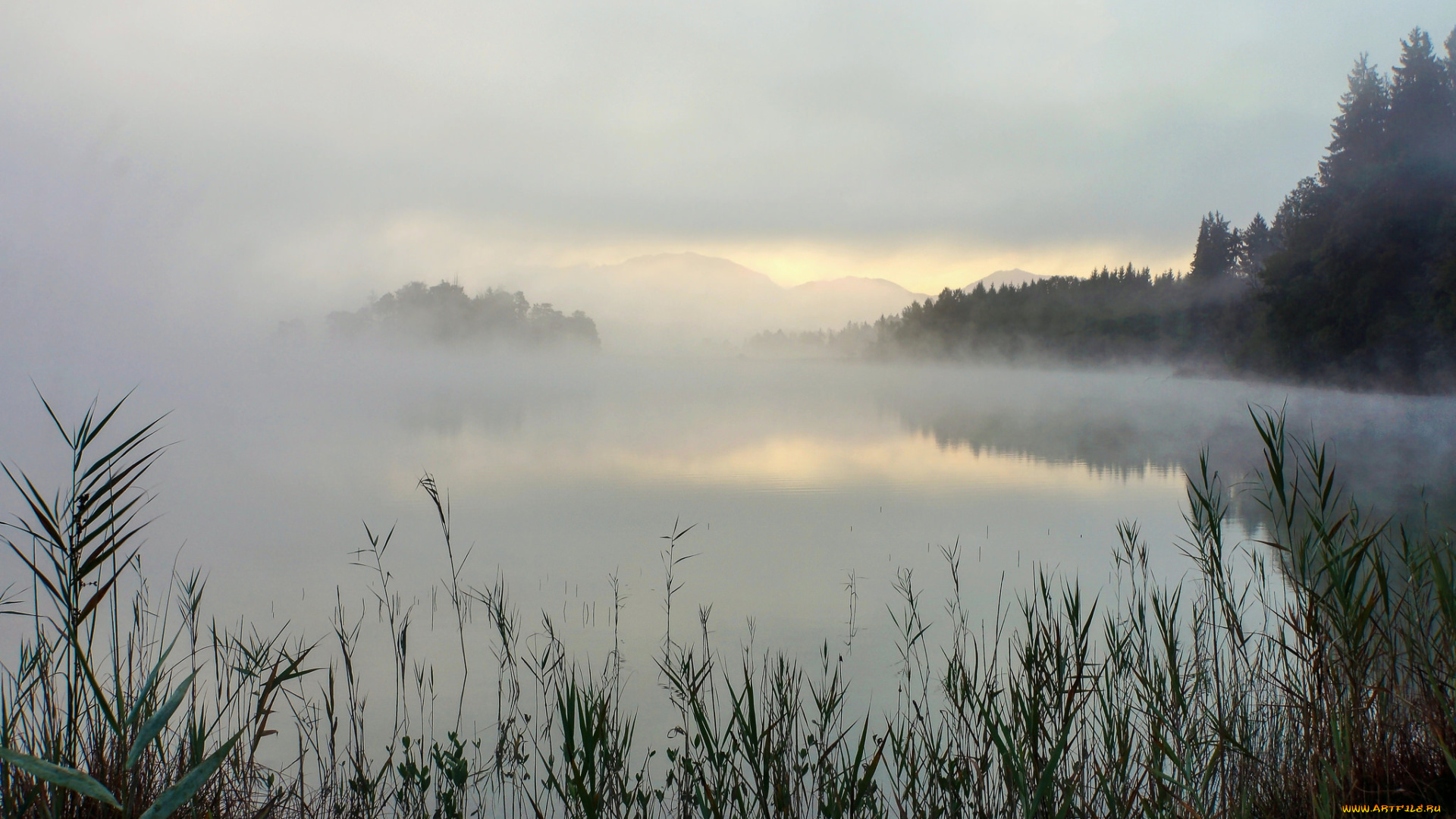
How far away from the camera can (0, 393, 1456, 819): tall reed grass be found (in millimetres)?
1648

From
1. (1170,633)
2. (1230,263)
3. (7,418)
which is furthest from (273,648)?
(1230,263)

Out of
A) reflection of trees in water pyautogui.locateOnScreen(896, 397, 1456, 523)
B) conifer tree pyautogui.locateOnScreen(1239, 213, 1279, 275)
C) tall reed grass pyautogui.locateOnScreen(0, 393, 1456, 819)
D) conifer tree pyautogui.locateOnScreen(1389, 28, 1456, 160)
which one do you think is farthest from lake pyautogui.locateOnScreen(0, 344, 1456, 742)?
conifer tree pyautogui.locateOnScreen(1239, 213, 1279, 275)

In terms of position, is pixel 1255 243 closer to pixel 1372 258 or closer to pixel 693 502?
pixel 1372 258

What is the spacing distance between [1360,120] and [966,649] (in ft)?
93.9

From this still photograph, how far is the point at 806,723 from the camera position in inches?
122

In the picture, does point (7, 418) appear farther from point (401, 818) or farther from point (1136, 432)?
point (1136, 432)

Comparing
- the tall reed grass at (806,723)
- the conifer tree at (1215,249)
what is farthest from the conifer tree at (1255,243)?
the tall reed grass at (806,723)

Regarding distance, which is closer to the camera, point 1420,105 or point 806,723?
point 806,723

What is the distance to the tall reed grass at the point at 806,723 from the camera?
1.65 m

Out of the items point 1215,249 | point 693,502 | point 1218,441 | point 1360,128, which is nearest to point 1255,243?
point 1215,249

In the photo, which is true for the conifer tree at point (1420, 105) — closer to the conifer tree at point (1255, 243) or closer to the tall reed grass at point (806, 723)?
the conifer tree at point (1255, 243)

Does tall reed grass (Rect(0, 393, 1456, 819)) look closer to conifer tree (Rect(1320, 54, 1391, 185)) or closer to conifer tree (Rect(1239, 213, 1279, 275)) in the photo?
conifer tree (Rect(1320, 54, 1391, 185))

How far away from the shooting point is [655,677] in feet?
12.6

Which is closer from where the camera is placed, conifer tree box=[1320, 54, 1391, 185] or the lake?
the lake
